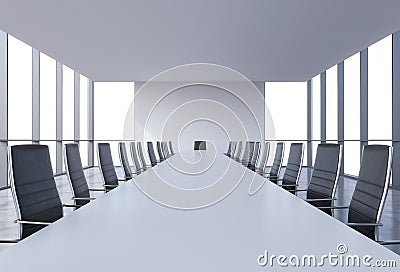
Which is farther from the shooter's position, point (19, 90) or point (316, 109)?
point (316, 109)

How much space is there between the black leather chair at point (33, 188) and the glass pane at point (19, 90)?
5703mm

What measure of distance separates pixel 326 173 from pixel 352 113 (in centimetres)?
675

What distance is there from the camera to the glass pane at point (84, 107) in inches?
485

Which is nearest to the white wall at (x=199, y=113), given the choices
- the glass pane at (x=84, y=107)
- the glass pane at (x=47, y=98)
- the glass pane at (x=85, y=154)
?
the glass pane at (x=84, y=107)

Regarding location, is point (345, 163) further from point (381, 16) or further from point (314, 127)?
point (381, 16)

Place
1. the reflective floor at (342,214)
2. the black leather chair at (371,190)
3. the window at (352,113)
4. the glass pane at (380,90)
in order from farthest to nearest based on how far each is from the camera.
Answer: the window at (352,113)
the glass pane at (380,90)
the reflective floor at (342,214)
the black leather chair at (371,190)

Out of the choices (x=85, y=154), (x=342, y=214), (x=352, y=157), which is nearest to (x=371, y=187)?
(x=342, y=214)

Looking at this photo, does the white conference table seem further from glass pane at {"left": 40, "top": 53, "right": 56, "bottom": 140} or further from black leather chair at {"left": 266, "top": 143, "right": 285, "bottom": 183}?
glass pane at {"left": 40, "top": 53, "right": 56, "bottom": 140}

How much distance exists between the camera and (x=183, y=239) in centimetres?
117

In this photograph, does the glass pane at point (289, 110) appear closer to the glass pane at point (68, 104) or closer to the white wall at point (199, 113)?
the white wall at point (199, 113)

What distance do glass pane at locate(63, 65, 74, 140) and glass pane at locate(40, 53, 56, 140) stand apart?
2.56 feet

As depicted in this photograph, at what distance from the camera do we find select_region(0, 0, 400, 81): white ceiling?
5.47 m

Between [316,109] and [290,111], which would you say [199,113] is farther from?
[316,109]

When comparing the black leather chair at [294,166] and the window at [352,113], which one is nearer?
the black leather chair at [294,166]
